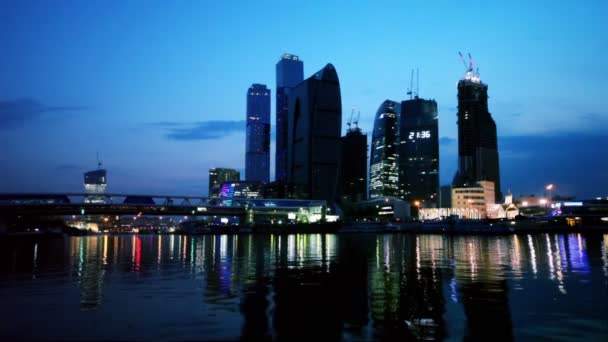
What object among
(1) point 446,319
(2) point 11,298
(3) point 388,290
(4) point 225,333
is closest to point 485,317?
(1) point 446,319

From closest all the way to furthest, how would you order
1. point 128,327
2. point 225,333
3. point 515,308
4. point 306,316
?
point 225,333, point 128,327, point 306,316, point 515,308

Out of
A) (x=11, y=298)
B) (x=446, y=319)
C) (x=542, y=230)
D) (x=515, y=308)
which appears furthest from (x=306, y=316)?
(x=542, y=230)

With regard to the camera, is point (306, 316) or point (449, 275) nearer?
point (306, 316)

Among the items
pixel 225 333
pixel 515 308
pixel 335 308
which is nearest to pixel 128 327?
pixel 225 333

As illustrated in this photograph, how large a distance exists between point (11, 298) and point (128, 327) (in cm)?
1129

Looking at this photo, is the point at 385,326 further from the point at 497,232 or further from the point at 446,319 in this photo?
the point at 497,232

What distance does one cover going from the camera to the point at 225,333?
16.4 meters

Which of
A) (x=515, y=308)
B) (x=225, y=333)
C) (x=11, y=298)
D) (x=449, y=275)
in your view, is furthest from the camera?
(x=449, y=275)

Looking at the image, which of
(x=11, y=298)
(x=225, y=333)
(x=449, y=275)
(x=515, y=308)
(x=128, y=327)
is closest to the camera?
(x=225, y=333)

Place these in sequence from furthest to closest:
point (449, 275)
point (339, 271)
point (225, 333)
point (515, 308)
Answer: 1. point (339, 271)
2. point (449, 275)
3. point (515, 308)
4. point (225, 333)

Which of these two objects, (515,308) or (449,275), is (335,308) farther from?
(449,275)

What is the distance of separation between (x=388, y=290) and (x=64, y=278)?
75.6 ft

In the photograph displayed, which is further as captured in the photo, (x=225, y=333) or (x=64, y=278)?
(x=64, y=278)

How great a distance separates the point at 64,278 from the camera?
113 ft
